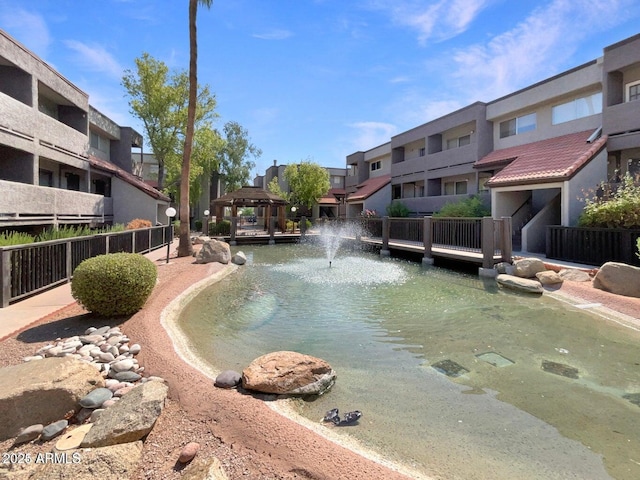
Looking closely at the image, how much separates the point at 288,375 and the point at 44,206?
14.8 metres

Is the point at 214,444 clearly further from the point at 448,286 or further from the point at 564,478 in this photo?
the point at 448,286

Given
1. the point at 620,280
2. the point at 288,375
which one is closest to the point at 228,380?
the point at 288,375

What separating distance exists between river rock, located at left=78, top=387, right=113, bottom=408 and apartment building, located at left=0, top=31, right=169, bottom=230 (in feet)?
37.5

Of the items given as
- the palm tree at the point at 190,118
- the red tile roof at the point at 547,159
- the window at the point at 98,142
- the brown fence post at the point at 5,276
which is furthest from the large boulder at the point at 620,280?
the window at the point at 98,142

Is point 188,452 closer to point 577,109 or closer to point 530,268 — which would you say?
point 530,268

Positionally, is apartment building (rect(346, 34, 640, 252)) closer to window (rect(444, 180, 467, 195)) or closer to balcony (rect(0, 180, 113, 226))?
window (rect(444, 180, 467, 195))

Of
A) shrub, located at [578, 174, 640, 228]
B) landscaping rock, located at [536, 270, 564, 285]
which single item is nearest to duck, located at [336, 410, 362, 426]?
landscaping rock, located at [536, 270, 564, 285]

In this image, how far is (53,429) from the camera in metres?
3.27

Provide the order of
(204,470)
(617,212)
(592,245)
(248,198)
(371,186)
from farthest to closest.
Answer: (371,186)
(248,198)
(592,245)
(617,212)
(204,470)

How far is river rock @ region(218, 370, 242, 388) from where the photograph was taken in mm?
4164

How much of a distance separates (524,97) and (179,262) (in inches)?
753

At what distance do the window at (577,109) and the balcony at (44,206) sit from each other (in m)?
23.3

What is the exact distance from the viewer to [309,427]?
350 centimetres

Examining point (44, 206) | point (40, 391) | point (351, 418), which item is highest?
point (44, 206)
